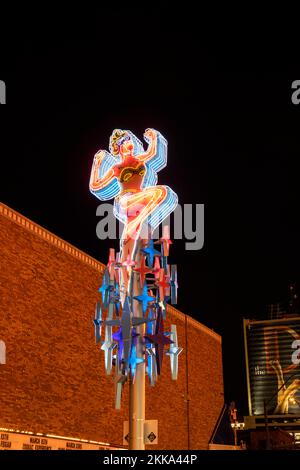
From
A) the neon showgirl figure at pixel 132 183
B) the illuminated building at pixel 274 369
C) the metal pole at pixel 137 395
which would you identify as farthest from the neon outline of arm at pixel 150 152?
the illuminated building at pixel 274 369

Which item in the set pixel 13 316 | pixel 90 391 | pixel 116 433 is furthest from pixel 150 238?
pixel 116 433

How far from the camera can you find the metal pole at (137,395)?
50.6 feet

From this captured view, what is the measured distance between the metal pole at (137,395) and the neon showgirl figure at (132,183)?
1010 millimetres

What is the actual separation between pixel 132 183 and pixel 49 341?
9.79 meters

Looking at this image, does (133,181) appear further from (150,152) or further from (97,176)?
(97,176)

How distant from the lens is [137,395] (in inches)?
629

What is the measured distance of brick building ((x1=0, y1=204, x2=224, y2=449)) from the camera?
22.7m

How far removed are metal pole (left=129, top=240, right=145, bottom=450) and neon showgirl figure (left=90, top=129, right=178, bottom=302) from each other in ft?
3.31

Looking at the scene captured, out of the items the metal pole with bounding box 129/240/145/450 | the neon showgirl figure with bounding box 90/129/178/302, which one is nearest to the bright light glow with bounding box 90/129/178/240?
the neon showgirl figure with bounding box 90/129/178/302

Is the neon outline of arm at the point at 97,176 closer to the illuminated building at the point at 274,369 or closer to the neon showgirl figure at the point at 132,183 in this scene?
the neon showgirl figure at the point at 132,183

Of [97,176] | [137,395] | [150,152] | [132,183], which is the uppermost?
[150,152]

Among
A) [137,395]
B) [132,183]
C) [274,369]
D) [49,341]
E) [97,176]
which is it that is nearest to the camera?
[137,395]

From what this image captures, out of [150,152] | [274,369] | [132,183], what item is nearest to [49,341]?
[132,183]

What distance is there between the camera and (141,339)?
52.6 feet
